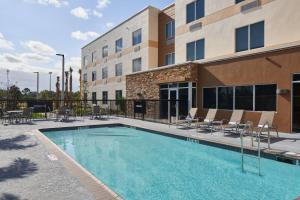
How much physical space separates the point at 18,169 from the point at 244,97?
35.3 feet

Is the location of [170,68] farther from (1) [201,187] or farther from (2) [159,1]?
(1) [201,187]

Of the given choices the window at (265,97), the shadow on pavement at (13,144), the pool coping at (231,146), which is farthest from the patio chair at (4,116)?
the window at (265,97)

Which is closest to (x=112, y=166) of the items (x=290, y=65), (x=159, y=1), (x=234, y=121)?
(x=234, y=121)

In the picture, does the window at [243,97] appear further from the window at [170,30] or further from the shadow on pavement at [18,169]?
the shadow on pavement at [18,169]

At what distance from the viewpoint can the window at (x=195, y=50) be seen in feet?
55.5

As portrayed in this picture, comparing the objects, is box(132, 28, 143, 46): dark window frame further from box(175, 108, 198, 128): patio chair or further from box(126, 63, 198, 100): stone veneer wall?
box(175, 108, 198, 128): patio chair

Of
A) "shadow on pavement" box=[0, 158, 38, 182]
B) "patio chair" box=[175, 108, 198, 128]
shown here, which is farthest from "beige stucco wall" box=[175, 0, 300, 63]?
"shadow on pavement" box=[0, 158, 38, 182]

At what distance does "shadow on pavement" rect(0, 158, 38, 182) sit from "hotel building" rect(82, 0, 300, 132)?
32.9ft

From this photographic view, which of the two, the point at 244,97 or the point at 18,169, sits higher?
the point at 244,97

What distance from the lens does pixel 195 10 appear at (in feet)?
57.6

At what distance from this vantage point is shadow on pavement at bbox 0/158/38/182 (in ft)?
17.1

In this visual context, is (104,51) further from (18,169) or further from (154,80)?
(18,169)

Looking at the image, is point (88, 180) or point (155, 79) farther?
point (155, 79)

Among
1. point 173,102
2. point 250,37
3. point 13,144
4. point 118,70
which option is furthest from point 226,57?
point 118,70
